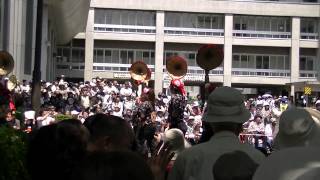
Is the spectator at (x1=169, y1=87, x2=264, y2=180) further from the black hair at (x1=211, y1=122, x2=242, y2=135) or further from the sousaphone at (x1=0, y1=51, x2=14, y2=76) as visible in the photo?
the sousaphone at (x1=0, y1=51, x2=14, y2=76)

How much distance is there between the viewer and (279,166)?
2.03 meters

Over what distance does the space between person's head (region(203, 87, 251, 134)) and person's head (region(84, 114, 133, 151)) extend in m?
0.78

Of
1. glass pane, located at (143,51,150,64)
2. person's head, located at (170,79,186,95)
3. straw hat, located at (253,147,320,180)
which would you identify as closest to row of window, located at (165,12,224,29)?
glass pane, located at (143,51,150,64)

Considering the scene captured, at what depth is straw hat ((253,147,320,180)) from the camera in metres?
1.96

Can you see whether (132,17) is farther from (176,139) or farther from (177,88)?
(176,139)

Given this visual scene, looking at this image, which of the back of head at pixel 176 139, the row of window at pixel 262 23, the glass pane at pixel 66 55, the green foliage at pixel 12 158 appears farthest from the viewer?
the row of window at pixel 262 23

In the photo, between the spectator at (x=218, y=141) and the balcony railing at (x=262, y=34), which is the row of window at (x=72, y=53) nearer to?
the balcony railing at (x=262, y=34)

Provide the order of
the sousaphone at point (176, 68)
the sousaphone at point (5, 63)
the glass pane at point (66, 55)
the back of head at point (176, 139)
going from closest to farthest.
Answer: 1. the back of head at point (176, 139)
2. the sousaphone at point (5, 63)
3. the sousaphone at point (176, 68)
4. the glass pane at point (66, 55)

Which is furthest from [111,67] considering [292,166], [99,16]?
[292,166]

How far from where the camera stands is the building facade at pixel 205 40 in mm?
63281

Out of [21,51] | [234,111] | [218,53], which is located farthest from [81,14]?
[234,111]

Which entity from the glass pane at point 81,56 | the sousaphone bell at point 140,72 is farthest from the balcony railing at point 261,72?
the sousaphone bell at point 140,72

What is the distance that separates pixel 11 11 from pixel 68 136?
2223cm

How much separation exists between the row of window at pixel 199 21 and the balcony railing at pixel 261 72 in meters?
4.35
